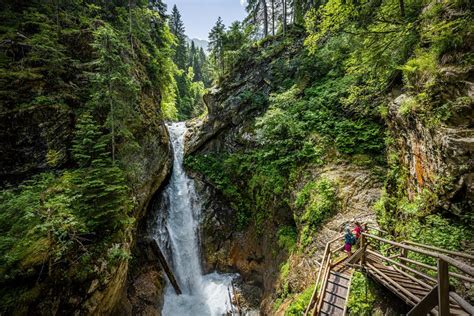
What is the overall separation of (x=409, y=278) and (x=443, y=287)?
2276 mm

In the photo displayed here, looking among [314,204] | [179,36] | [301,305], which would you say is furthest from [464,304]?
[179,36]

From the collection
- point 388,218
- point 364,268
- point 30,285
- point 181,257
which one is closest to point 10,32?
point 30,285

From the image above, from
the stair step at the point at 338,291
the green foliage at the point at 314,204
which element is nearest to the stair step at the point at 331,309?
the stair step at the point at 338,291

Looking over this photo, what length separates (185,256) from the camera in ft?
48.9

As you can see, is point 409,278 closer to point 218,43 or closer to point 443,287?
point 443,287

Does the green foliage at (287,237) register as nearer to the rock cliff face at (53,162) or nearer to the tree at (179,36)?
the rock cliff face at (53,162)

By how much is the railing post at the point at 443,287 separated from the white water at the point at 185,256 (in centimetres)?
1206

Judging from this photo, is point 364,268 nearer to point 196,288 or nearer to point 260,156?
point 260,156

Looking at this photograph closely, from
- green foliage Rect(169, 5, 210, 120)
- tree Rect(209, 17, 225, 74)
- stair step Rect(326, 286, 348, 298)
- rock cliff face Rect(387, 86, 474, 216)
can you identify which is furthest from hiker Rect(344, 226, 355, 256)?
green foliage Rect(169, 5, 210, 120)

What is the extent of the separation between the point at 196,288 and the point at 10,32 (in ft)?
55.0

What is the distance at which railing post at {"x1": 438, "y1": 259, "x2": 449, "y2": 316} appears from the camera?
2566mm

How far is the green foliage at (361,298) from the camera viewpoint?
550 cm

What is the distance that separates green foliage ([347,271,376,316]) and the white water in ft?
28.0

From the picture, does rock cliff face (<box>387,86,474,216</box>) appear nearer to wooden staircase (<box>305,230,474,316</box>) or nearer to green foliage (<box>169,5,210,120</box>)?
wooden staircase (<box>305,230,474,316</box>)
